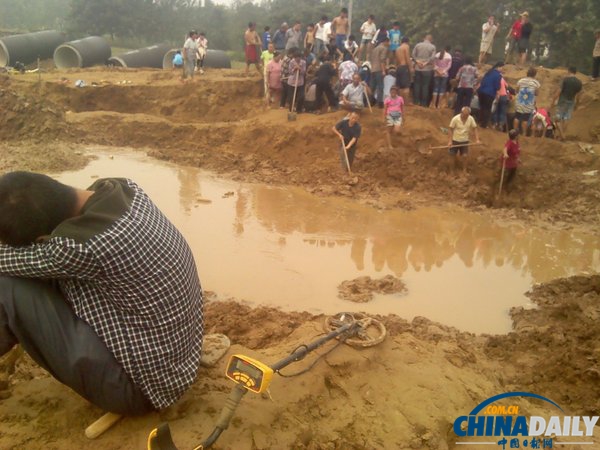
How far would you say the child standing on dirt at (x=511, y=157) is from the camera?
9586mm

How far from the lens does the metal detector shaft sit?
9.46 ft

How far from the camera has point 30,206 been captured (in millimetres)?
2229

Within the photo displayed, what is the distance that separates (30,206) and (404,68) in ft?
37.0

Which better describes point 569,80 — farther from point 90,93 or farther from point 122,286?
point 90,93

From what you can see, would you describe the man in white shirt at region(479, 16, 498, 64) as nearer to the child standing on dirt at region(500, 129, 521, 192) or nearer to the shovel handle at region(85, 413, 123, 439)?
the child standing on dirt at region(500, 129, 521, 192)

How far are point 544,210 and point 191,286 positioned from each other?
337 inches

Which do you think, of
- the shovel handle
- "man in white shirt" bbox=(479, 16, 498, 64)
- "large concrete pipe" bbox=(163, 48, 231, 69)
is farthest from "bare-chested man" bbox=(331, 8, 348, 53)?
the shovel handle

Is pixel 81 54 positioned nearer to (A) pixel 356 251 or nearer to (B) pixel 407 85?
(B) pixel 407 85

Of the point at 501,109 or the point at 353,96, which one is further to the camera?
the point at 501,109

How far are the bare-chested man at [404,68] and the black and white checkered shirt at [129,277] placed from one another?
10650mm

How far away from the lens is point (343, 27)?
47.7 ft

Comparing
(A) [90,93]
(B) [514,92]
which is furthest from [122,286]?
(A) [90,93]

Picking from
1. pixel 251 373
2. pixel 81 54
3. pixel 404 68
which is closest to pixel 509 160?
pixel 404 68

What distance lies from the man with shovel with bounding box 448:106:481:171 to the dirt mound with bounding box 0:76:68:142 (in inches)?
361
